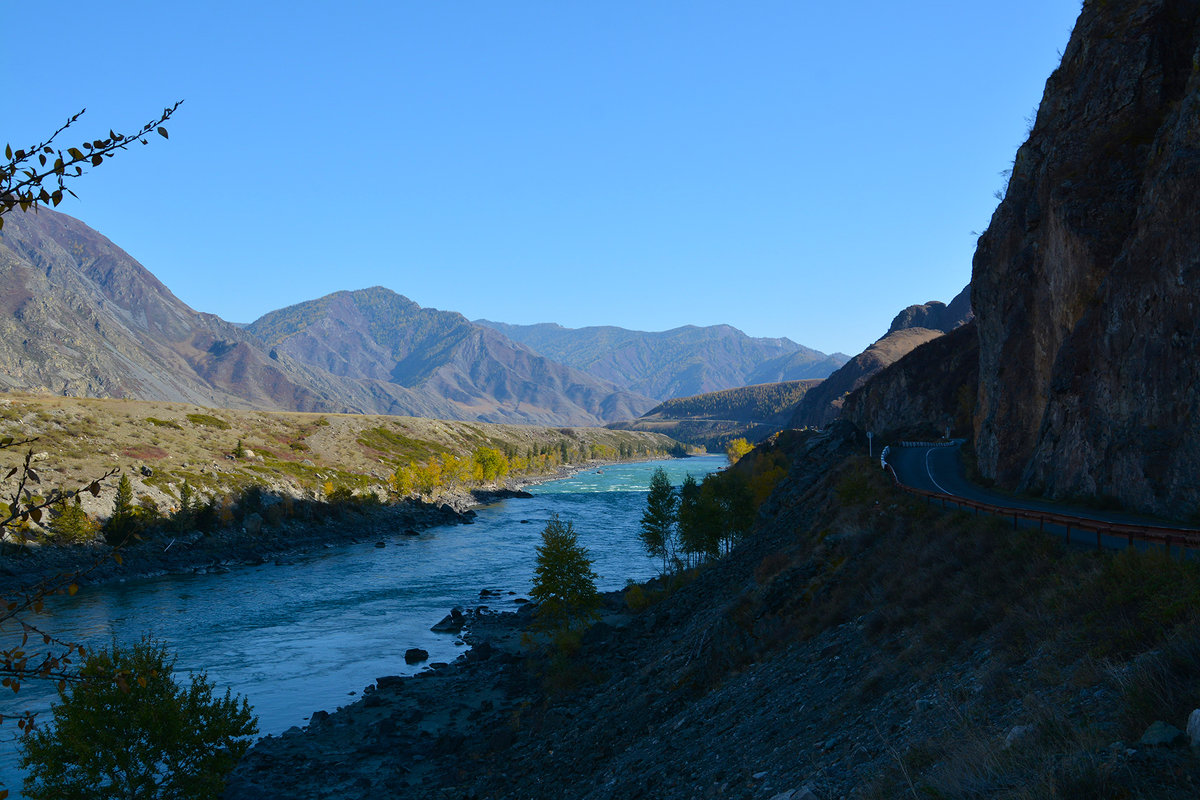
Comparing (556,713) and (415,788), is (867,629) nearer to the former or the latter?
(556,713)

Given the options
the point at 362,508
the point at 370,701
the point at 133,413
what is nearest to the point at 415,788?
the point at 370,701

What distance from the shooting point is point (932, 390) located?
81438 mm

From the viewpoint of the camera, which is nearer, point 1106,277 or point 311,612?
point 1106,277

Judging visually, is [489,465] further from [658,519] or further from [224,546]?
[658,519]

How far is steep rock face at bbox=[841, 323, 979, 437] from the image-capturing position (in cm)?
7431

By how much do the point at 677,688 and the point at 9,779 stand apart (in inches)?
1009

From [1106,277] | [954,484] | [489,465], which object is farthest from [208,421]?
[1106,277]

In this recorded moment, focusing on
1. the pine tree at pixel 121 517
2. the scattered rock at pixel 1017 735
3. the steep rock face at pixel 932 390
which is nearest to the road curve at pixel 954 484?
the scattered rock at pixel 1017 735

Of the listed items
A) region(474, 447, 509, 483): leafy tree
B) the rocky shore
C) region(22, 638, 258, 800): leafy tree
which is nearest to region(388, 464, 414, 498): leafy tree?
the rocky shore

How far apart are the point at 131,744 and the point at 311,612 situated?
3406 centimetres

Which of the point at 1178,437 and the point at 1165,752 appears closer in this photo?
the point at 1165,752

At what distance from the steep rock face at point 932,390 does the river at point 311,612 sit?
35658 mm

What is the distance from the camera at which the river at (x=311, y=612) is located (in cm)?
3762

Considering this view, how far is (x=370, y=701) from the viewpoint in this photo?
115 feet
